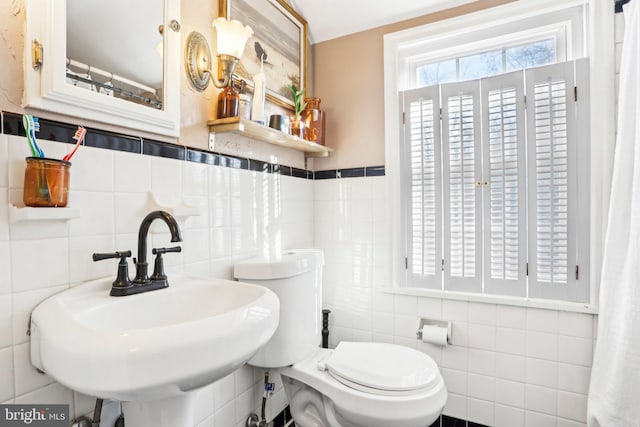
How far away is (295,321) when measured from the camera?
132 centimetres

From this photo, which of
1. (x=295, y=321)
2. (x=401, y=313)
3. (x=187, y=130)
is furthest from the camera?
(x=401, y=313)

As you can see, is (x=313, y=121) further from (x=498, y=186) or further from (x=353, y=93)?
(x=498, y=186)

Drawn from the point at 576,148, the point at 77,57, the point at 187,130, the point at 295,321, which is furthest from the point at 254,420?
the point at 576,148

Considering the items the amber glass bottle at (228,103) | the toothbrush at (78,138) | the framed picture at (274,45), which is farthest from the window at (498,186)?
the toothbrush at (78,138)

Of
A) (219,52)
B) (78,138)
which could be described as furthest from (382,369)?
(219,52)

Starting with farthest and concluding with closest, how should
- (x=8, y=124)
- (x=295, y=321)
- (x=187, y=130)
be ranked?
1. (x=295, y=321)
2. (x=187, y=130)
3. (x=8, y=124)

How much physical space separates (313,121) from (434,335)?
121cm

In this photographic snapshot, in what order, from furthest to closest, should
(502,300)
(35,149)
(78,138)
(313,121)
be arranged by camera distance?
(313,121)
(502,300)
(78,138)
(35,149)

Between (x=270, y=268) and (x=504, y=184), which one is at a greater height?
(x=504, y=184)

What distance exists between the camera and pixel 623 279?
1.22 meters

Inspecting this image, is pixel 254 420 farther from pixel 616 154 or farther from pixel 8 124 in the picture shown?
pixel 616 154

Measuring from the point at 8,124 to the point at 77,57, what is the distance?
0.81 ft

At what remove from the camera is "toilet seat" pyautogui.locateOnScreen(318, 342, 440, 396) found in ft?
3.79

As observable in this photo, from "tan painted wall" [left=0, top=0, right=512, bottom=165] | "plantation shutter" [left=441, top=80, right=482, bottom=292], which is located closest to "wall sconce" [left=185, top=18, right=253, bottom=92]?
"tan painted wall" [left=0, top=0, right=512, bottom=165]
